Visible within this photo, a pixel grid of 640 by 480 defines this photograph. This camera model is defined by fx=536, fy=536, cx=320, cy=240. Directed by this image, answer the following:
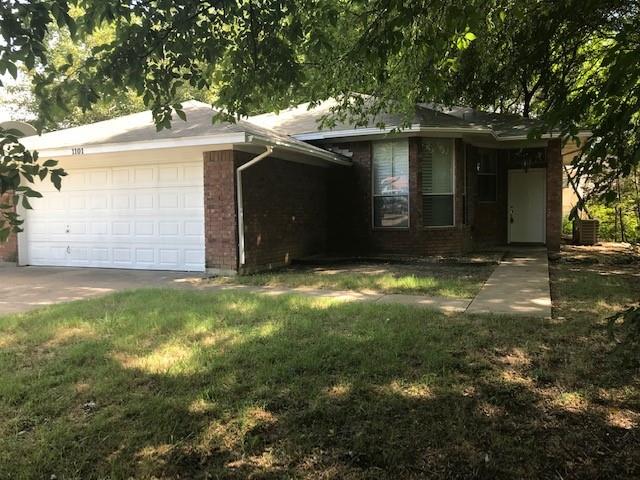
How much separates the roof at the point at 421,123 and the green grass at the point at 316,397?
5930 millimetres

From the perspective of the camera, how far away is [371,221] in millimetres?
13625

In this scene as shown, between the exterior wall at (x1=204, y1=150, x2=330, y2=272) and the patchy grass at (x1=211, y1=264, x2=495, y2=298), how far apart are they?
0.64 metres

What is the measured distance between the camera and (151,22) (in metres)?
3.65

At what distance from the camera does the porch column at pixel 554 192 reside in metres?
14.2

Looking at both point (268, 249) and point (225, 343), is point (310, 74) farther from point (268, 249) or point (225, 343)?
point (268, 249)

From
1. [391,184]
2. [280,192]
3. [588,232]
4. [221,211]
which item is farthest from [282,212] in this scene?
[588,232]

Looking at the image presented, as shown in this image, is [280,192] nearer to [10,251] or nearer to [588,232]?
[10,251]

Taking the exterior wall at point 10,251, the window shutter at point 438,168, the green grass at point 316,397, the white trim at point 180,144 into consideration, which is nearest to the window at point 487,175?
the window shutter at point 438,168

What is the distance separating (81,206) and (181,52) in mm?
9644

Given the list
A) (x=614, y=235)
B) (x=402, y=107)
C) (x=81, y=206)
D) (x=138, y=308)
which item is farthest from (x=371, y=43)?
(x=614, y=235)

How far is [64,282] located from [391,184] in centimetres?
765

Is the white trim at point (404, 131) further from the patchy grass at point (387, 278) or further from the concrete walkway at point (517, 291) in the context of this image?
the patchy grass at point (387, 278)

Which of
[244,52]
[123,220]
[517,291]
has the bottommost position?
[517,291]

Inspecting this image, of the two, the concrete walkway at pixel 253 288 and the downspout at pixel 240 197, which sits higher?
the downspout at pixel 240 197
